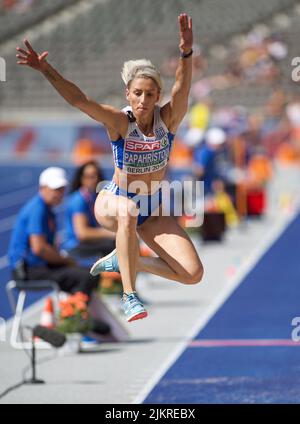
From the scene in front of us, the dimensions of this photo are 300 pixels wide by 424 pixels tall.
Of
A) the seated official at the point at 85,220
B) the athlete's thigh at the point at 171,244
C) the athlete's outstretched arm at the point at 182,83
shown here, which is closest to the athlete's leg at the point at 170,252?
the athlete's thigh at the point at 171,244

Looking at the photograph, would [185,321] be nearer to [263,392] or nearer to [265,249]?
[263,392]

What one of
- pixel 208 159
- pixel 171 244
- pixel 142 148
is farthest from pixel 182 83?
pixel 208 159

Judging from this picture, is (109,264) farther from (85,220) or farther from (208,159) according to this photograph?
→ (208,159)

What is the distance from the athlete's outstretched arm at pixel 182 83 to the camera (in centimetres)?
602

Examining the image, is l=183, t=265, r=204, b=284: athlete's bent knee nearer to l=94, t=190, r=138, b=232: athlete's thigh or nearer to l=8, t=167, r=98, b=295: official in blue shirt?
l=94, t=190, r=138, b=232: athlete's thigh

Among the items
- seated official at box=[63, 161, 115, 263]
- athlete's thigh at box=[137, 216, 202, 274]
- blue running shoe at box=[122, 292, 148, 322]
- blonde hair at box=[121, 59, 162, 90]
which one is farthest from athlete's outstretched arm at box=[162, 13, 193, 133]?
seated official at box=[63, 161, 115, 263]

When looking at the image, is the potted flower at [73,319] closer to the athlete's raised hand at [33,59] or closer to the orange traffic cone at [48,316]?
the orange traffic cone at [48,316]

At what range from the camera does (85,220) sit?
1108 cm

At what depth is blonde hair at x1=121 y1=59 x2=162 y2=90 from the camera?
592 centimetres

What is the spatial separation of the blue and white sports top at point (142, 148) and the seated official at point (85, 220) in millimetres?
4485

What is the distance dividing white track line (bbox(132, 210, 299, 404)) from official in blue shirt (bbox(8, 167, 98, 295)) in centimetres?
103

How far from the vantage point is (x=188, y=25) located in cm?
598

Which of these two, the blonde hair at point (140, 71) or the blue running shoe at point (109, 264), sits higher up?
the blonde hair at point (140, 71)
